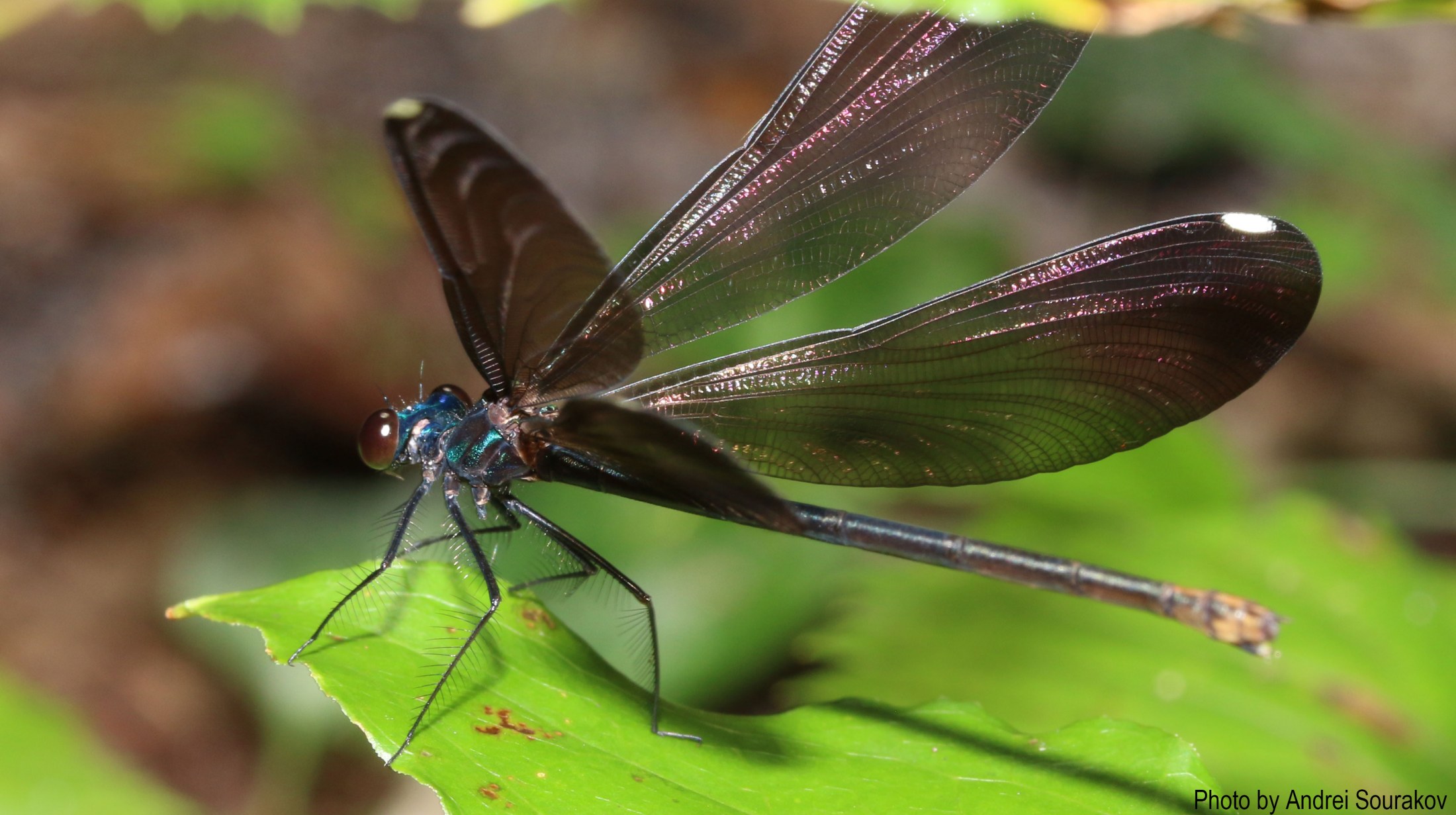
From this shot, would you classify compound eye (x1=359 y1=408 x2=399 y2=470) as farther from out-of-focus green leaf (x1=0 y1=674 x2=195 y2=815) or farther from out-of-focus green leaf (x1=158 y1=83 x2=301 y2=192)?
out-of-focus green leaf (x1=158 y1=83 x2=301 y2=192)

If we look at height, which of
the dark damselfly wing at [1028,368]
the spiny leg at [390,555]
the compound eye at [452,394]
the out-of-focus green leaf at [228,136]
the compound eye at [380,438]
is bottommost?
the spiny leg at [390,555]

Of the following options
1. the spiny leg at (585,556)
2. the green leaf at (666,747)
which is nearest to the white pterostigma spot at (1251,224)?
the green leaf at (666,747)

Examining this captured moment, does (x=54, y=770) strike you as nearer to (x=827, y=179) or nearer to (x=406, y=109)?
(x=406, y=109)

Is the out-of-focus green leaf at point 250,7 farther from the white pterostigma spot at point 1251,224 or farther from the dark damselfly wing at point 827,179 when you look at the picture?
the white pterostigma spot at point 1251,224

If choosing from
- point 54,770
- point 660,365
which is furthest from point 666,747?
point 660,365

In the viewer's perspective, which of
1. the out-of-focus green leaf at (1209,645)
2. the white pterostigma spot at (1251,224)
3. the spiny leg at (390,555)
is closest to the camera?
the spiny leg at (390,555)
